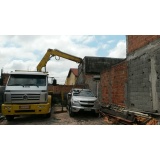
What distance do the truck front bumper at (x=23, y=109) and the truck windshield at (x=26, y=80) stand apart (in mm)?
1261

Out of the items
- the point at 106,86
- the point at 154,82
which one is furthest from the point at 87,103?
the point at 106,86

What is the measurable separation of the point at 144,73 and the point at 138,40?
2039 mm

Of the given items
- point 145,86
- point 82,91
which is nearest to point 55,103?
point 82,91

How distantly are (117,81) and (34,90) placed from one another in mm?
6056

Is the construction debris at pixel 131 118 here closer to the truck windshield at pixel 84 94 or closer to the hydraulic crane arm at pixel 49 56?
the truck windshield at pixel 84 94

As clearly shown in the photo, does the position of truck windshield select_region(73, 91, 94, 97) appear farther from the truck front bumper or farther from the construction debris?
the truck front bumper

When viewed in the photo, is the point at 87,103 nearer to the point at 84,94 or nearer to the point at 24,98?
the point at 84,94

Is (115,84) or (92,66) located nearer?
(115,84)

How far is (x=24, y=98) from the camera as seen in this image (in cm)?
863

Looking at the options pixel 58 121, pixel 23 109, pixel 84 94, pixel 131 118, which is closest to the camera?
pixel 131 118

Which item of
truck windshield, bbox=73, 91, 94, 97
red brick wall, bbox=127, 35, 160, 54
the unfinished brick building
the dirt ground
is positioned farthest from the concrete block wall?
the unfinished brick building

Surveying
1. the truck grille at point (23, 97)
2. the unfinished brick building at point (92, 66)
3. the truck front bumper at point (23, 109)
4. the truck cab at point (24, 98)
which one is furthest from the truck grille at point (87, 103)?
the unfinished brick building at point (92, 66)

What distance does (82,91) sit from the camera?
11773 millimetres

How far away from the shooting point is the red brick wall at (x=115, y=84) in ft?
37.2
